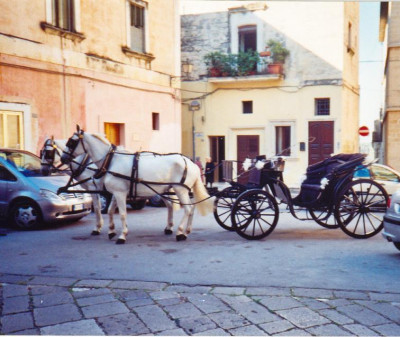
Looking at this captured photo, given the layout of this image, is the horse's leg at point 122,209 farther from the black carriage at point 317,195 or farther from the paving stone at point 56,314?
the paving stone at point 56,314

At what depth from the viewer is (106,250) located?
7.38 m

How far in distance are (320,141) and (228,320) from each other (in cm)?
1720

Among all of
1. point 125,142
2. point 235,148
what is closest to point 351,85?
point 235,148

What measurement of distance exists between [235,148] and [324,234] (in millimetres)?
13486

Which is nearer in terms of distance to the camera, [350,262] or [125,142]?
[350,262]

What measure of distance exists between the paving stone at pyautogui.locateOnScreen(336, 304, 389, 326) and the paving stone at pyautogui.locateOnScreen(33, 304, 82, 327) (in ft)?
8.20

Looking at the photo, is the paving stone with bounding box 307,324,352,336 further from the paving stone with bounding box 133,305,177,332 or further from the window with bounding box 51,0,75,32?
the window with bounding box 51,0,75,32

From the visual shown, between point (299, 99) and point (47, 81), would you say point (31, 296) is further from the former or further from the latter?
point (299, 99)

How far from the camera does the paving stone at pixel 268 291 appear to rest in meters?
5.06

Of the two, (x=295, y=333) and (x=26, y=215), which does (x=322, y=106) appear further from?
(x=295, y=333)

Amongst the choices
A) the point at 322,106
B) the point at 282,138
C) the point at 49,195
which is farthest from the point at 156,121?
the point at 49,195

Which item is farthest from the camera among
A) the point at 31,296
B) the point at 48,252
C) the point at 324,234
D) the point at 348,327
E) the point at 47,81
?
the point at 47,81

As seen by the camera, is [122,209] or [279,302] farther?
[122,209]

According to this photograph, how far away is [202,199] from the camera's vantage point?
27.1ft
